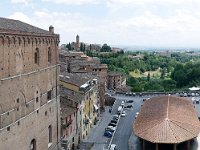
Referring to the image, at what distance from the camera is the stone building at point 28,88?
24453 millimetres

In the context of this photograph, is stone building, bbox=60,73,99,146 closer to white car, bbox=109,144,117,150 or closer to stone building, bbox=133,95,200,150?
white car, bbox=109,144,117,150

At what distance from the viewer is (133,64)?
149 metres

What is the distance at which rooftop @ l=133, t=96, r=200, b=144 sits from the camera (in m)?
39.0

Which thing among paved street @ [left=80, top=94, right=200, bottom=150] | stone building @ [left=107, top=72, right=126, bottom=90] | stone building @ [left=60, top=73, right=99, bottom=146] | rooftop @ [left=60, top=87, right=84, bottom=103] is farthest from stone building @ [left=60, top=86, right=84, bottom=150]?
stone building @ [left=107, top=72, right=126, bottom=90]

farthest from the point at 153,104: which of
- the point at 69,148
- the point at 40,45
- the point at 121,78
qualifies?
the point at 121,78

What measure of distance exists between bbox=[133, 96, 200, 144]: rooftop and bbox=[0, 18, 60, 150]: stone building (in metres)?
9.96

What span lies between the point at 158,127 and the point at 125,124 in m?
13.6

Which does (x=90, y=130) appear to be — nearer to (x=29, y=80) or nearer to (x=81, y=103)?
(x=81, y=103)

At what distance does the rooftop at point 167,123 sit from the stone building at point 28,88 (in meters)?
9.96

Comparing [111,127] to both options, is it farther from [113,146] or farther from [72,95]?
[113,146]

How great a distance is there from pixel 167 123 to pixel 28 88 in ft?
59.5

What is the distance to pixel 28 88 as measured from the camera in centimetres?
2827

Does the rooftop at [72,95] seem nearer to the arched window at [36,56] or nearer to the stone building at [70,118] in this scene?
the stone building at [70,118]

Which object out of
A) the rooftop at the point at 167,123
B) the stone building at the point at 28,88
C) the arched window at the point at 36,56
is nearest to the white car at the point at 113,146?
the rooftop at the point at 167,123
